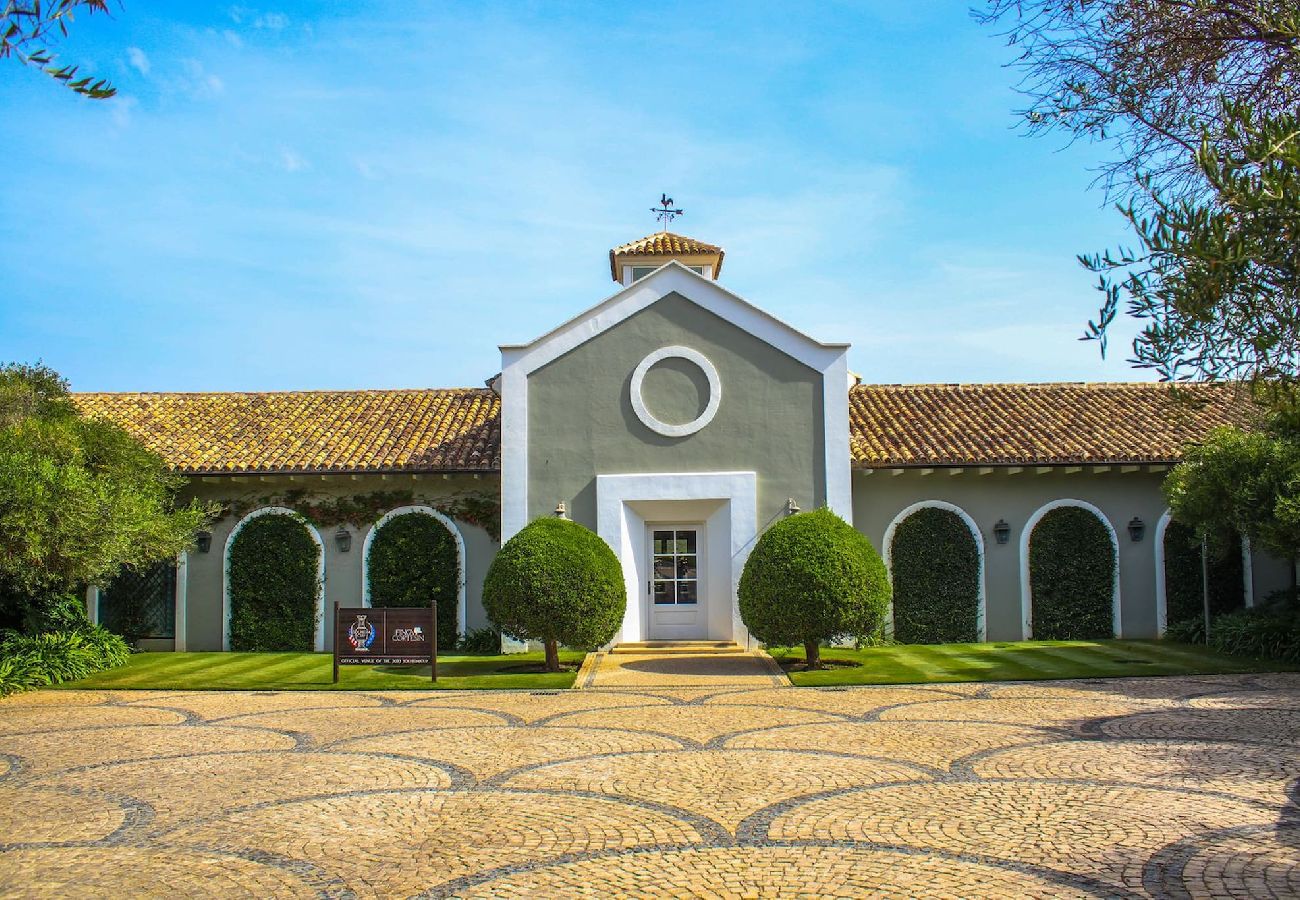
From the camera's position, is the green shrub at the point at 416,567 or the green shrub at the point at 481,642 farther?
the green shrub at the point at 416,567

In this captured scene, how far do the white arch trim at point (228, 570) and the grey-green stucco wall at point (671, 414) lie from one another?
4319 mm

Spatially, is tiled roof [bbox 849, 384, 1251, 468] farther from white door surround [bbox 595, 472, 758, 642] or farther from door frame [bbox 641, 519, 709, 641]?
door frame [bbox 641, 519, 709, 641]

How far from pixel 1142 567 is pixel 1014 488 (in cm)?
272

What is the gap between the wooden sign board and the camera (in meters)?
15.4

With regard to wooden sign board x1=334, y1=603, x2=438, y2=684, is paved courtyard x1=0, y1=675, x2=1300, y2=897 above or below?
below

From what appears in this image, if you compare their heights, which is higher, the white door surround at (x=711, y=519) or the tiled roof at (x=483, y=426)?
the tiled roof at (x=483, y=426)

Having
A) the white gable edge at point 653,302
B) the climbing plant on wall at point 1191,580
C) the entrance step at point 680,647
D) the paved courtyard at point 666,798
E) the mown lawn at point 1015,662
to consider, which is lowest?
the paved courtyard at point 666,798

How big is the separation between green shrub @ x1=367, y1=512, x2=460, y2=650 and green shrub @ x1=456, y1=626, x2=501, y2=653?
32 centimetres

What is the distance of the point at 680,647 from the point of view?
60.8 feet

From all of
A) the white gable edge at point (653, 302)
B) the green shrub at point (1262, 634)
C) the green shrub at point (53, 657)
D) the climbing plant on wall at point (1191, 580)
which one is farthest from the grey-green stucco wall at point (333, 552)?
the green shrub at point (1262, 634)

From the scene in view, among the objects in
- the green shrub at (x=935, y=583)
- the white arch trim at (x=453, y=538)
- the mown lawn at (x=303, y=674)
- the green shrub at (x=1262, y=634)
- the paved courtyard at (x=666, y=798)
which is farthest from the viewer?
the white arch trim at (x=453, y=538)

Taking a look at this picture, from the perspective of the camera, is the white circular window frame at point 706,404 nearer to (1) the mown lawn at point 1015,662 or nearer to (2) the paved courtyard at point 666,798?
(1) the mown lawn at point 1015,662

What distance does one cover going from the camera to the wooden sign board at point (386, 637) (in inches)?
607

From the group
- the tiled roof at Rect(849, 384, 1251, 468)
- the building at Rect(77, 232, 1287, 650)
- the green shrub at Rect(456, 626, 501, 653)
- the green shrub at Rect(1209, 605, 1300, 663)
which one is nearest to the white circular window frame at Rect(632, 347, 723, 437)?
the building at Rect(77, 232, 1287, 650)
